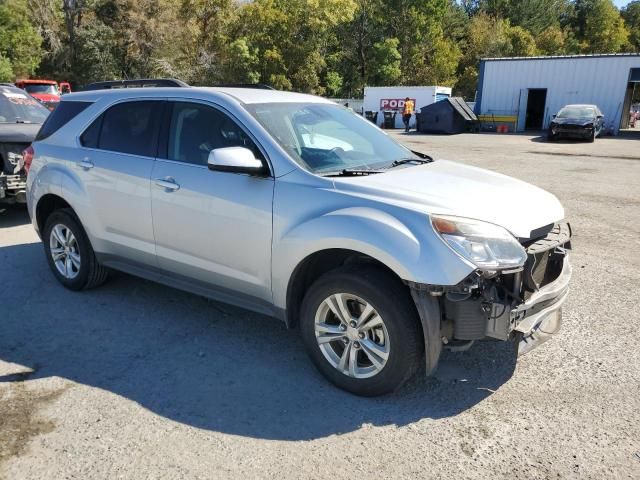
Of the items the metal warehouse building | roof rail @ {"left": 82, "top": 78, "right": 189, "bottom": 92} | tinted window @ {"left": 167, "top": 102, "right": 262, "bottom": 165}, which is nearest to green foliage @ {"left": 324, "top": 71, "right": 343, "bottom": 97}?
the metal warehouse building

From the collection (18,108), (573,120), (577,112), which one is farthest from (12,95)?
(577,112)

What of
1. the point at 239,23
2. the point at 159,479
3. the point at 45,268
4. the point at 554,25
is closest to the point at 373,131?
the point at 159,479

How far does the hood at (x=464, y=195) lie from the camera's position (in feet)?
10.4

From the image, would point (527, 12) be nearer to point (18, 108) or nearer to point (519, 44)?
point (519, 44)

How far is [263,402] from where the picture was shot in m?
3.38

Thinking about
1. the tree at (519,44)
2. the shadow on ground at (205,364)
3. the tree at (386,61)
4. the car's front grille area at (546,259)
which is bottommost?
the shadow on ground at (205,364)

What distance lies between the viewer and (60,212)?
5.05 meters

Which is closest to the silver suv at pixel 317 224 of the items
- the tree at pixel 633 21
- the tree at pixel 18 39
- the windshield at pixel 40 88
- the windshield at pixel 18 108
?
the windshield at pixel 18 108

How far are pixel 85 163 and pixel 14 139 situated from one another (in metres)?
3.73

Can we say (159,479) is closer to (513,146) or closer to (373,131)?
(373,131)

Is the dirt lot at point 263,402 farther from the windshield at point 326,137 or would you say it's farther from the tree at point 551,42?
the tree at point 551,42

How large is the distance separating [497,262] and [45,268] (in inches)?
187

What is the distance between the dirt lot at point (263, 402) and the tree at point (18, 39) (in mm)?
44108

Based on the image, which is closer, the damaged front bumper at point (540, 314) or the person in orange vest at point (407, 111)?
the damaged front bumper at point (540, 314)
